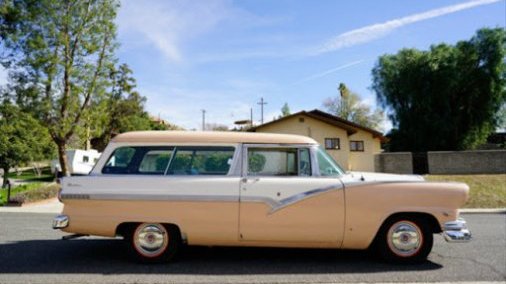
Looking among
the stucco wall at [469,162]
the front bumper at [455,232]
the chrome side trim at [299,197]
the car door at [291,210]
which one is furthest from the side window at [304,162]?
the stucco wall at [469,162]

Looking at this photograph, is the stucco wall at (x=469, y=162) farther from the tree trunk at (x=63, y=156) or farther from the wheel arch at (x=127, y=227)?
the wheel arch at (x=127, y=227)

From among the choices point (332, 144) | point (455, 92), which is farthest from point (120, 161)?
point (455, 92)

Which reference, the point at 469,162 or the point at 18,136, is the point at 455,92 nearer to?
the point at 469,162

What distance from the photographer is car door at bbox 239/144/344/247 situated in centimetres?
547

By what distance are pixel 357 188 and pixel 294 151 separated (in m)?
1.10

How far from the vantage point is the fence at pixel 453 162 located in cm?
2517

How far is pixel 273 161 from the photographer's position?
580 cm

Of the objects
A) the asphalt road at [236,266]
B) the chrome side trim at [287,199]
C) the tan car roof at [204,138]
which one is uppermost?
the tan car roof at [204,138]

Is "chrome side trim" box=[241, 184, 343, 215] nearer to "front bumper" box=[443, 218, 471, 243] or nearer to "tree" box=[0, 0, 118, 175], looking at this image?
"front bumper" box=[443, 218, 471, 243]

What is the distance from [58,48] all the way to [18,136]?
6.39 metres

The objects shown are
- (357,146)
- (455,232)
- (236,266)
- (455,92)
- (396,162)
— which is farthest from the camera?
(455,92)

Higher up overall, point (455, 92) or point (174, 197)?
point (455, 92)

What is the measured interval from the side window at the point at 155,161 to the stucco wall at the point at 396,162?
2465cm

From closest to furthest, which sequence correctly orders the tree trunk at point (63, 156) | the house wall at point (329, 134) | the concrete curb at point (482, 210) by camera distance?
the concrete curb at point (482, 210) → the tree trunk at point (63, 156) → the house wall at point (329, 134)
